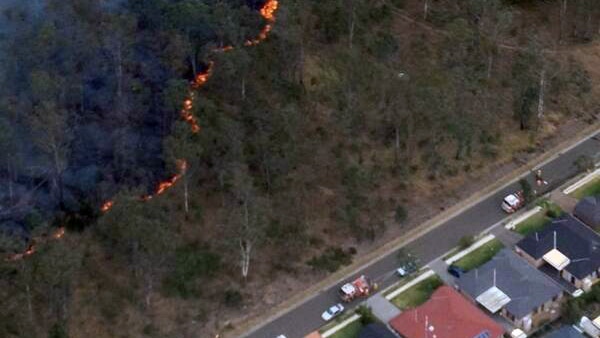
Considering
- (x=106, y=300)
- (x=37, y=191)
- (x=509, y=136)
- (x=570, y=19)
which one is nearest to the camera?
(x=106, y=300)

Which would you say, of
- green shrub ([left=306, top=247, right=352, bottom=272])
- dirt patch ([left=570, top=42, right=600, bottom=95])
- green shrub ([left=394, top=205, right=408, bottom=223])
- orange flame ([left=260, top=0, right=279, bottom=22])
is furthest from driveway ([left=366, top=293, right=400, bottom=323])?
dirt patch ([left=570, top=42, right=600, bottom=95])

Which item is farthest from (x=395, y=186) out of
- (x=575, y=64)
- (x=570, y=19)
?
(x=570, y=19)

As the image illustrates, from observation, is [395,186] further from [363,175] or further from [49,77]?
[49,77]

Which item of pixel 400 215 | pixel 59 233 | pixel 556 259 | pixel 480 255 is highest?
pixel 59 233

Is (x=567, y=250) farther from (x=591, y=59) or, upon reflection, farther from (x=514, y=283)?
(x=591, y=59)

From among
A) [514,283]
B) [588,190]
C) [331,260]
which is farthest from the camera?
[588,190]

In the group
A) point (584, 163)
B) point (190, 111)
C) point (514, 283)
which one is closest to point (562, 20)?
point (584, 163)

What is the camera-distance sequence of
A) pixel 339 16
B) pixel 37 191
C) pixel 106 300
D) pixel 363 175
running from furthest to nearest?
pixel 339 16 < pixel 363 175 < pixel 37 191 < pixel 106 300

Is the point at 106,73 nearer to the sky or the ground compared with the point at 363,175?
nearer to the sky
